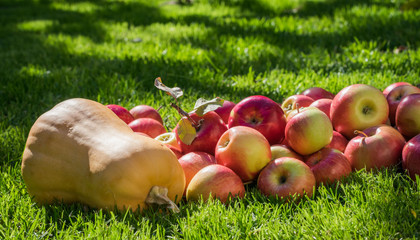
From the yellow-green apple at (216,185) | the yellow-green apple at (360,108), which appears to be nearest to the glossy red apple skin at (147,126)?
the yellow-green apple at (216,185)

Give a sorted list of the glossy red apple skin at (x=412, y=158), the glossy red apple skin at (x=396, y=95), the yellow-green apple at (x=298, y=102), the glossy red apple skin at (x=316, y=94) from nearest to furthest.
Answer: the glossy red apple skin at (x=412, y=158) < the glossy red apple skin at (x=396, y=95) < the yellow-green apple at (x=298, y=102) < the glossy red apple skin at (x=316, y=94)

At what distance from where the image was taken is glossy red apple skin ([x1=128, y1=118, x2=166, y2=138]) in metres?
2.66

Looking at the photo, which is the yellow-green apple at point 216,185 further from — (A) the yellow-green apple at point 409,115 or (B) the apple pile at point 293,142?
(A) the yellow-green apple at point 409,115

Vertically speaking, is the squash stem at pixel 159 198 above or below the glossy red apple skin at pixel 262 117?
below

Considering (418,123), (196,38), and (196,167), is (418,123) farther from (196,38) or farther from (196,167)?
(196,38)

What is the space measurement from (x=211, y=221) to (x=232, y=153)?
1.50ft


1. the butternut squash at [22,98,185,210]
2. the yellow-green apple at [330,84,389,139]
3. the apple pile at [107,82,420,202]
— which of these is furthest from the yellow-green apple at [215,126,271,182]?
the yellow-green apple at [330,84,389,139]

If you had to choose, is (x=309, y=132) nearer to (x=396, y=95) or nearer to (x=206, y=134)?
(x=206, y=134)

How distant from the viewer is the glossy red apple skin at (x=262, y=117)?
2.42m

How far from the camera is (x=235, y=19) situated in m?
6.04

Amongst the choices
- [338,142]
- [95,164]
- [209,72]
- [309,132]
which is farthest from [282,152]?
[209,72]

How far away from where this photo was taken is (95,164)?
2.00 metres

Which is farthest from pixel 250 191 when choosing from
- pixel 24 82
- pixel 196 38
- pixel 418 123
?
pixel 196 38

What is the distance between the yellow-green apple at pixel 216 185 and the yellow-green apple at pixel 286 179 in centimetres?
12
